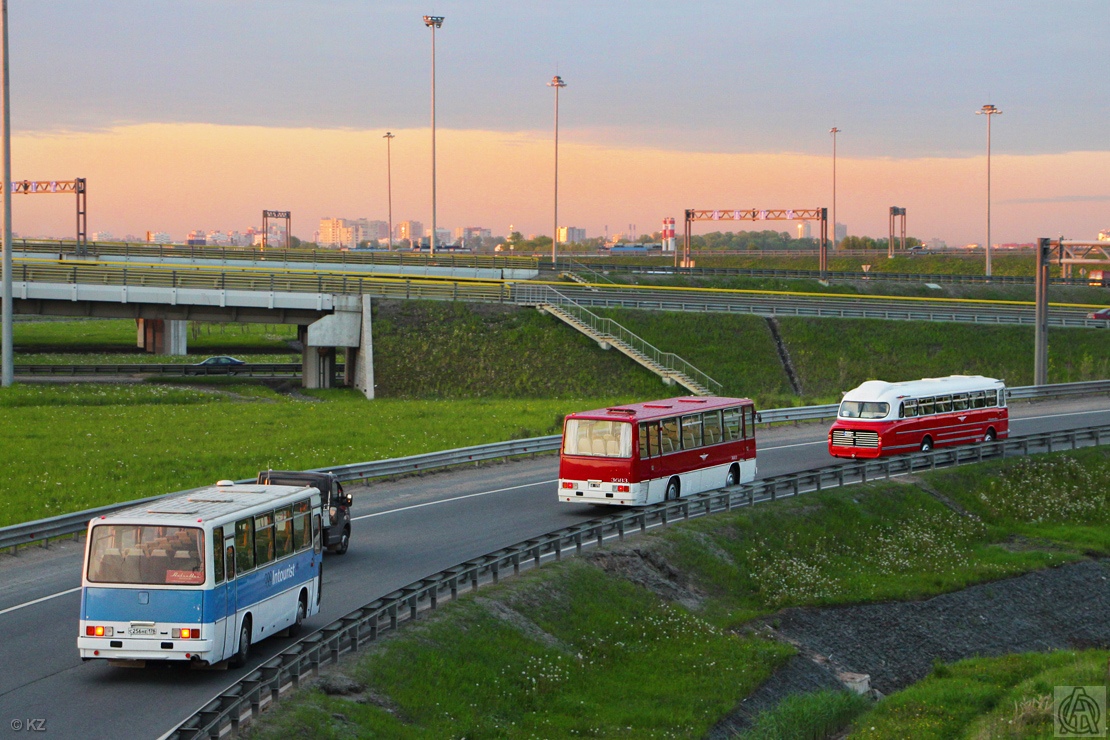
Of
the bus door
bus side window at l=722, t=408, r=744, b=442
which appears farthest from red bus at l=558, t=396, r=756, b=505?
the bus door

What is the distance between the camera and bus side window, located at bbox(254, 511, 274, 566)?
52.4ft

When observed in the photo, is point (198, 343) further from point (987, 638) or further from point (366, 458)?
point (987, 638)

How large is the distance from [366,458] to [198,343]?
59628mm

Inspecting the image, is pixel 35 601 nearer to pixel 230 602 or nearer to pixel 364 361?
pixel 230 602

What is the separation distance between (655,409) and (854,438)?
413 inches

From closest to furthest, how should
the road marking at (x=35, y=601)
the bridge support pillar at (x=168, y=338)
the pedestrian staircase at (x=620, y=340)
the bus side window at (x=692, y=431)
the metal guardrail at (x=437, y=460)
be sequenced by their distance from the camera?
1. the road marking at (x=35, y=601)
2. the metal guardrail at (x=437, y=460)
3. the bus side window at (x=692, y=431)
4. the pedestrian staircase at (x=620, y=340)
5. the bridge support pillar at (x=168, y=338)

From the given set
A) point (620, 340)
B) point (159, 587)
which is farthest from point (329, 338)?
point (159, 587)

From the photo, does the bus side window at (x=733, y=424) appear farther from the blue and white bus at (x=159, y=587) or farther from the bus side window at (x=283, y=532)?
the blue and white bus at (x=159, y=587)

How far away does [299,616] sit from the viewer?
696 inches

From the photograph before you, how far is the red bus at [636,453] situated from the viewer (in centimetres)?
2672

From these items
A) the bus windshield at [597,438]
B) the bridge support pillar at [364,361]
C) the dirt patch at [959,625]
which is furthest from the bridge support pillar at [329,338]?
the dirt patch at [959,625]

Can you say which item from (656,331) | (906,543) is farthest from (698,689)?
(656,331)

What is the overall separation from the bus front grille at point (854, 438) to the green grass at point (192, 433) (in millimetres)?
10260

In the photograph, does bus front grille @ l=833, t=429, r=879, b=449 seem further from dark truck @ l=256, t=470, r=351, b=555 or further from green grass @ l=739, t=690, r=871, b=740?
dark truck @ l=256, t=470, r=351, b=555
